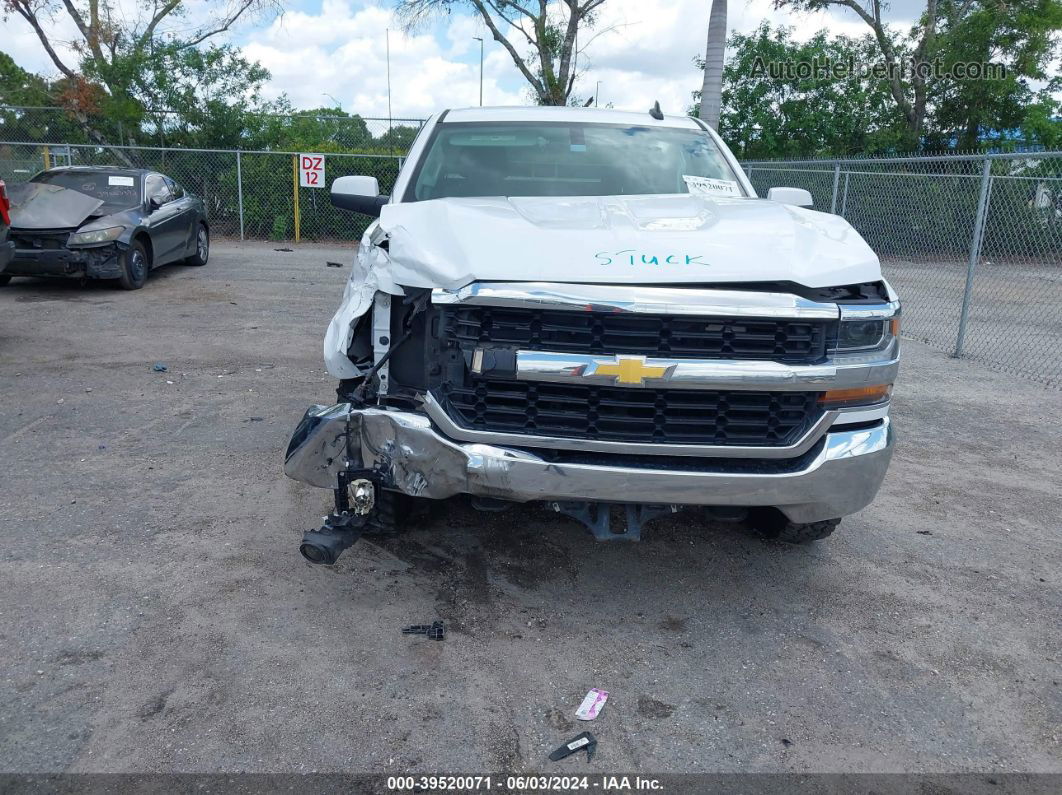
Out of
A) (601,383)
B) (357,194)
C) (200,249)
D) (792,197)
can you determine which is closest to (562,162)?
(357,194)

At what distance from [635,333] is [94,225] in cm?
948

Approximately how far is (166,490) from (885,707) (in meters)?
3.69

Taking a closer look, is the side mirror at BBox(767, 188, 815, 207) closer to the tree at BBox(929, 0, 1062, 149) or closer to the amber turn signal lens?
the amber turn signal lens

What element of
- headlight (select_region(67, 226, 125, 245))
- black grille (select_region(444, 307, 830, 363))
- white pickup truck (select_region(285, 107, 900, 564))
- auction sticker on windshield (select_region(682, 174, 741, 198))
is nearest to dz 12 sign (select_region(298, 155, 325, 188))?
headlight (select_region(67, 226, 125, 245))

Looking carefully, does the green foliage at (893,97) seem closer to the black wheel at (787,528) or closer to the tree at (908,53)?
the tree at (908,53)

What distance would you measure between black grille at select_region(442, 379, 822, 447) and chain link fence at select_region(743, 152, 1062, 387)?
7.71m

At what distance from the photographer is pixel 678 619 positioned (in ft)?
12.1

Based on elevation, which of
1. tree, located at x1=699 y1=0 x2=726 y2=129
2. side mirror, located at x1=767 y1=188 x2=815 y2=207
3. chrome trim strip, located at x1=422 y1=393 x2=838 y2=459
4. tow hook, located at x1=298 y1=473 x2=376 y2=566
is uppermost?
tree, located at x1=699 y1=0 x2=726 y2=129

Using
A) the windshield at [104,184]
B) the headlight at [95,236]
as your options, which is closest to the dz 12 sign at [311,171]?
the windshield at [104,184]

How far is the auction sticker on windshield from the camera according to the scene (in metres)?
4.91

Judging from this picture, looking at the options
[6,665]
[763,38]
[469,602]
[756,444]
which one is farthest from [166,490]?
[763,38]

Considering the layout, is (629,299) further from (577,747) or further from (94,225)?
(94,225)

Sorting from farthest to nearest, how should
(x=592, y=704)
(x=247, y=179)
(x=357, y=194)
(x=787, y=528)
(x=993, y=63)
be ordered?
(x=993, y=63)
(x=247, y=179)
(x=357, y=194)
(x=787, y=528)
(x=592, y=704)

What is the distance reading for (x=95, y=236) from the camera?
10508 mm
